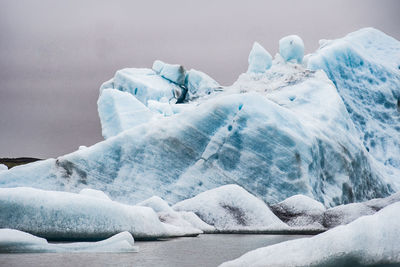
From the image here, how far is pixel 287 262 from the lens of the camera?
4.29 meters

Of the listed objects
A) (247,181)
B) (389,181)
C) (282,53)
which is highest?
(282,53)

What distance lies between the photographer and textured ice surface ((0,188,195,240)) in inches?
306

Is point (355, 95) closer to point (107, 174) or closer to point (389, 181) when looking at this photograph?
point (389, 181)

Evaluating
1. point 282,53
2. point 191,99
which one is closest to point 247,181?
point 282,53

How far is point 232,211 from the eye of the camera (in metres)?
11.4

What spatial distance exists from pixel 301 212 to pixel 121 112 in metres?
8.97

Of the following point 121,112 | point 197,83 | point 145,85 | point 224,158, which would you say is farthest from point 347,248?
point 197,83

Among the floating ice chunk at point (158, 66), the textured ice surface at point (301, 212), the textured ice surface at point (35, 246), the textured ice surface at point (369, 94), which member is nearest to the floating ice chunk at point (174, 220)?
the textured ice surface at point (301, 212)

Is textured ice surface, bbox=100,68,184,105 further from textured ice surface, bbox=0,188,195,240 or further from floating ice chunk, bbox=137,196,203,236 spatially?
textured ice surface, bbox=0,188,195,240

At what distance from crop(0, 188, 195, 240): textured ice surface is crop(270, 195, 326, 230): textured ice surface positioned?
15.1 ft

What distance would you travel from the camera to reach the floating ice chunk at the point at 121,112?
19.4 metres

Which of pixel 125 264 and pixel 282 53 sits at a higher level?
pixel 282 53

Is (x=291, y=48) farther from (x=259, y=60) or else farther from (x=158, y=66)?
(x=158, y=66)

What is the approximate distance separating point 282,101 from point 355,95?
558cm
